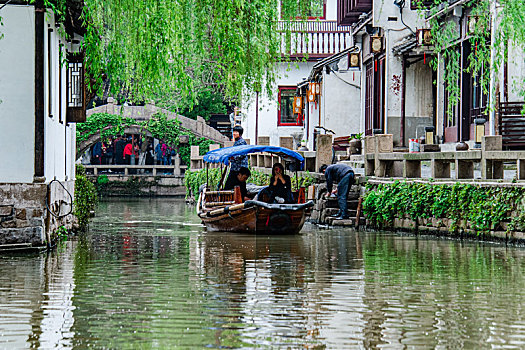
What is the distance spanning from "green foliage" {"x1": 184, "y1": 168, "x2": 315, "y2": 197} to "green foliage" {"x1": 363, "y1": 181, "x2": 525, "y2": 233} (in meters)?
2.99

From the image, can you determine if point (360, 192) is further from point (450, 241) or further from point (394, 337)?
point (394, 337)

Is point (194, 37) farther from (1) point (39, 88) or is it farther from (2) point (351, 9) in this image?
(2) point (351, 9)

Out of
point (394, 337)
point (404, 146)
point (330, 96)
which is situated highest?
point (330, 96)

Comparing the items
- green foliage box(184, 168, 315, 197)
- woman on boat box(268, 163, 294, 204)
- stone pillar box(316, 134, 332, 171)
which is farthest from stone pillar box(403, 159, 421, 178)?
stone pillar box(316, 134, 332, 171)

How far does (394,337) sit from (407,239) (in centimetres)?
1065

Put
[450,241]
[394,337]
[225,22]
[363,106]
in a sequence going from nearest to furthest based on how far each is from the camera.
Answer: [394,337], [225,22], [450,241], [363,106]

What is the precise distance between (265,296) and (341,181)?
41.1 feet

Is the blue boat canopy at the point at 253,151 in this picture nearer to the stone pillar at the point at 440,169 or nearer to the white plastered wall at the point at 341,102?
the stone pillar at the point at 440,169

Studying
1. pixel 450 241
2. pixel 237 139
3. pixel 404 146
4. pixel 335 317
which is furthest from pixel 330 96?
pixel 335 317

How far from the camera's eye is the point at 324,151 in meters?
24.7

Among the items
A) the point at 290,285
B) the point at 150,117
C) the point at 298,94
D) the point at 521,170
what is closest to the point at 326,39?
the point at 298,94

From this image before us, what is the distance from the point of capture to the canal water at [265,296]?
7637mm

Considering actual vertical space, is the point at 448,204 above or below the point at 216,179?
below

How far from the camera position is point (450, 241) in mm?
17391
